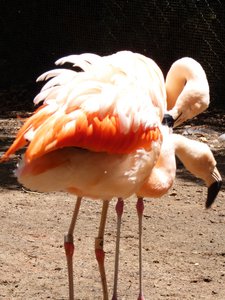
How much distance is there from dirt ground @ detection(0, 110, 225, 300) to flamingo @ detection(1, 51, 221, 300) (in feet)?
1.36

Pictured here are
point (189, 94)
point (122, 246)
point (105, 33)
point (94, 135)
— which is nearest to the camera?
point (94, 135)

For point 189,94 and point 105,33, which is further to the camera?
point 105,33

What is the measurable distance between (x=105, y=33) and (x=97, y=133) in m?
6.25

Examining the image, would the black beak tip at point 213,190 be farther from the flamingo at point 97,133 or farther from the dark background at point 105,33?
the dark background at point 105,33

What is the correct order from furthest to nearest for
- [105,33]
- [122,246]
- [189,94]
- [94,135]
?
[105,33] < [122,246] < [189,94] < [94,135]

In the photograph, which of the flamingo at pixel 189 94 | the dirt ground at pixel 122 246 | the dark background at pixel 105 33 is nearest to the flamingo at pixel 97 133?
the flamingo at pixel 189 94

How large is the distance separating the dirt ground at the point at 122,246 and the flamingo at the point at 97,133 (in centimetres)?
41

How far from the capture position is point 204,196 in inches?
206

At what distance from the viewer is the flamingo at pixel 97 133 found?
2.89m

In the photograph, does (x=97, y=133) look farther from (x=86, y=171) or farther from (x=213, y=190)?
(x=213, y=190)

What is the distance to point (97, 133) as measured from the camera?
2.89 meters

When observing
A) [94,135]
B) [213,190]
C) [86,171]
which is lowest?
[213,190]

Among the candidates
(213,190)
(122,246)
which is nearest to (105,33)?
(122,246)

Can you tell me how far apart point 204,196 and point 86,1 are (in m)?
4.63
